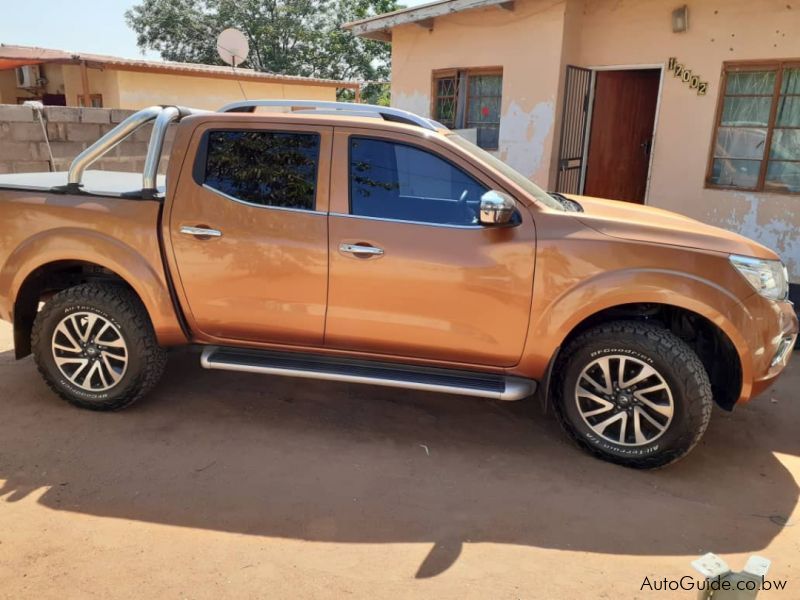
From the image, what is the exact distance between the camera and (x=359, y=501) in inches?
129

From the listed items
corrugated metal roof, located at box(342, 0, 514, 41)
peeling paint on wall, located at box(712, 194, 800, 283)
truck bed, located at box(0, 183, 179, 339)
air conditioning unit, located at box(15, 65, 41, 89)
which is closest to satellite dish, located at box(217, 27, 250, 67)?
corrugated metal roof, located at box(342, 0, 514, 41)

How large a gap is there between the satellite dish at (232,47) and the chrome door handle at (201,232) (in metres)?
9.03

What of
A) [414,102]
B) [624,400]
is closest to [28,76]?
[414,102]

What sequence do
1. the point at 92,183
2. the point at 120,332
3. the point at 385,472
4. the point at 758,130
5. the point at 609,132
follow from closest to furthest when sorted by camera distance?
1. the point at 385,472
2. the point at 120,332
3. the point at 92,183
4. the point at 758,130
5. the point at 609,132

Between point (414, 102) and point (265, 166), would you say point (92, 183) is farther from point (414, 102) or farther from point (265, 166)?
point (414, 102)

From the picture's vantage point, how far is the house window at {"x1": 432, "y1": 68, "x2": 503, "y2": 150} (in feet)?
30.0

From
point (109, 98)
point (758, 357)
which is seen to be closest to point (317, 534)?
point (758, 357)

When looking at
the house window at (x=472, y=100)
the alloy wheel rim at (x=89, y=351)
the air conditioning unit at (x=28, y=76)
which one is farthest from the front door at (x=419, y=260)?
the air conditioning unit at (x=28, y=76)

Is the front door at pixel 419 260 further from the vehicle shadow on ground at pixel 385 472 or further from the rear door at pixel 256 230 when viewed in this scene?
the vehicle shadow on ground at pixel 385 472

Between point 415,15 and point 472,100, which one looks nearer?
point 415,15

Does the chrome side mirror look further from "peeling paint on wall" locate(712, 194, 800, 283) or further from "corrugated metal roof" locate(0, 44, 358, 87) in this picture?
"corrugated metal roof" locate(0, 44, 358, 87)

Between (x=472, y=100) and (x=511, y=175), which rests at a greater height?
(x=472, y=100)

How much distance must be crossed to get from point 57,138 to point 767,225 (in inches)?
314

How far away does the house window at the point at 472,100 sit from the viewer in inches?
360
